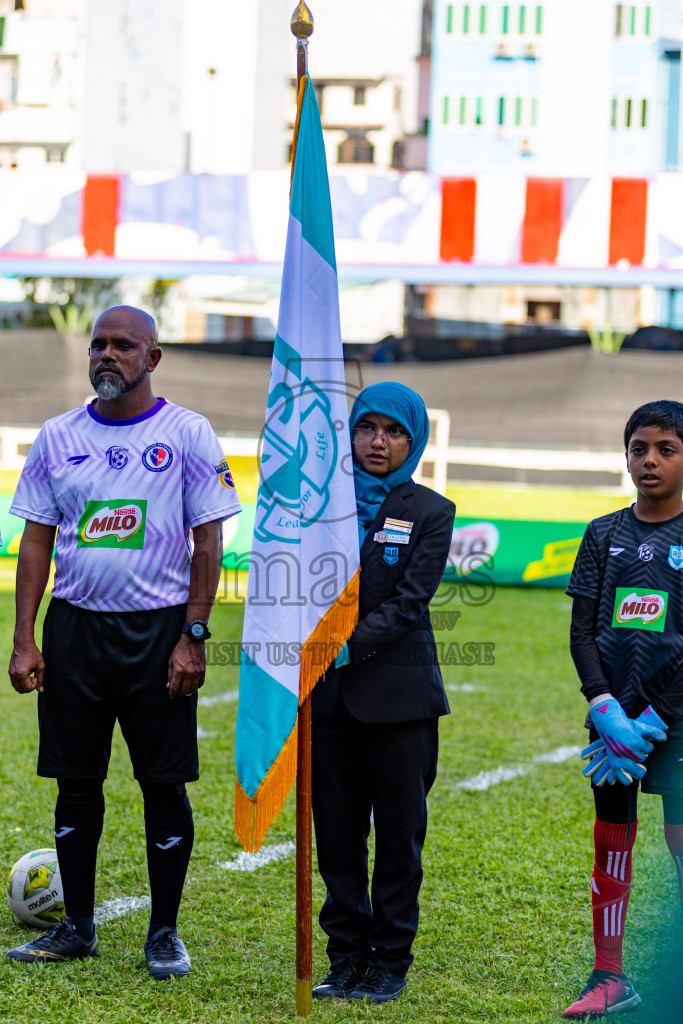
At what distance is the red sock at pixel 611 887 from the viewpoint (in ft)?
10.8

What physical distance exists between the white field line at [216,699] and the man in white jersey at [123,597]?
3636 mm

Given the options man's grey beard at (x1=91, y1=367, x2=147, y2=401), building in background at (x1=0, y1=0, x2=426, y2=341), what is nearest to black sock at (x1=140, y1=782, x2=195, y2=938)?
man's grey beard at (x1=91, y1=367, x2=147, y2=401)

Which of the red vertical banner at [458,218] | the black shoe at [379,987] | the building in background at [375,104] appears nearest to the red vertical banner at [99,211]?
the red vertical banner at [458,218]

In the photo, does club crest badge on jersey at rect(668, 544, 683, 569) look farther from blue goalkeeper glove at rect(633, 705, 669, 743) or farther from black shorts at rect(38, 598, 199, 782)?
black shorts at rect(38, 598, 199, 782)

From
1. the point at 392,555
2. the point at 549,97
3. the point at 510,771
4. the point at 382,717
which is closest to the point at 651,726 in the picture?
the point at 382,717

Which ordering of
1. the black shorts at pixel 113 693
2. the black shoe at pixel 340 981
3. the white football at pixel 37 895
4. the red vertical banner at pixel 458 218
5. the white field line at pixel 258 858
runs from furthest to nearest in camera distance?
the red vertical banner at pixel 458 218 → the white field line at pixel 258 858 → the white football at pixel 37 895 → the black shorts at pixel 113 693 → the black shoe at pixel 340 981

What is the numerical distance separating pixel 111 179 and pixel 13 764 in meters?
8.44

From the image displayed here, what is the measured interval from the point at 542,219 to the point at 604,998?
9826mm

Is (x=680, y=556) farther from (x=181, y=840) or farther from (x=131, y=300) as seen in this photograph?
(x=131, y=300)

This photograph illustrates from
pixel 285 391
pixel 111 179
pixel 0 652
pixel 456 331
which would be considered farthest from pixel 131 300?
A: pixel 285 391

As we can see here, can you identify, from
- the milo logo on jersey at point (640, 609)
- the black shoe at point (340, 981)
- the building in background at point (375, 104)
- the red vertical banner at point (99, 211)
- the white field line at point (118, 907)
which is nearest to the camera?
the milo logo on jersey at point (640, 609)

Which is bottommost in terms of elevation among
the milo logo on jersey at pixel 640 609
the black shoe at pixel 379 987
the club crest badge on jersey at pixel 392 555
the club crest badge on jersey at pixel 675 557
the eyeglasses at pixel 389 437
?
the black shoe at pixel 379 987

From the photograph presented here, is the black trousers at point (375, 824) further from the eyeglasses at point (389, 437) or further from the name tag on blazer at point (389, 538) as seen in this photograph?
the eyeglasses at point (389, 437)

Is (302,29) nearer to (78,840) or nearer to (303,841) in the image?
(303,841)
